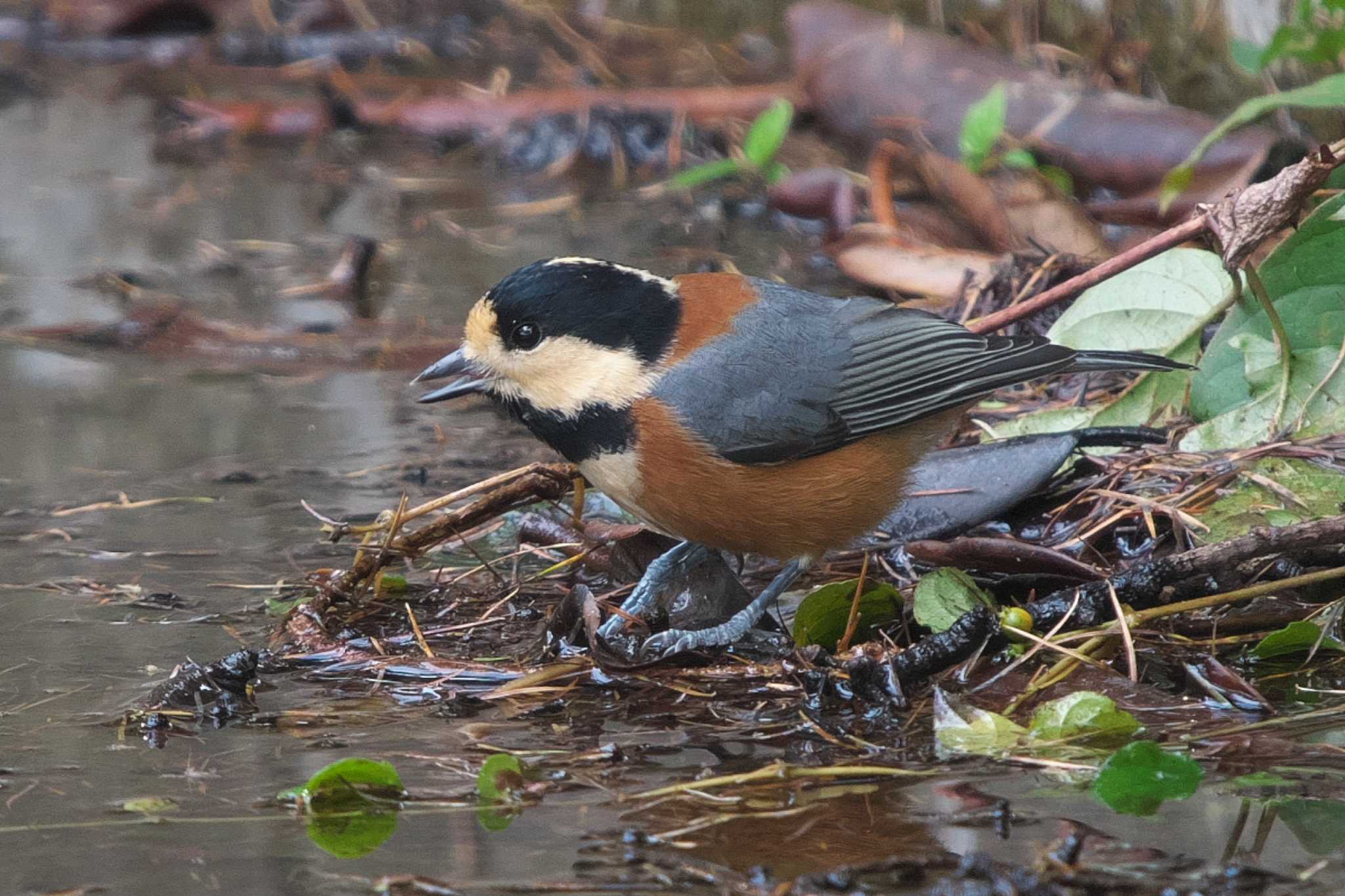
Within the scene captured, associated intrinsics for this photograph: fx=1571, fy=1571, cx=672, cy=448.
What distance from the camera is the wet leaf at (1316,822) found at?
216cm

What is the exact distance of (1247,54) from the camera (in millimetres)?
5410

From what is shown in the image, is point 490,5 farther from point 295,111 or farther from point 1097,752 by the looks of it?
point 1097,752

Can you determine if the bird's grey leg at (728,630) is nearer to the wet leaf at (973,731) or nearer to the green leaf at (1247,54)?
the wet leaf at (973,731)

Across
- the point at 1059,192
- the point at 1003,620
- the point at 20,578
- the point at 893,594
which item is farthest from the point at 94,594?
the point at 1059,192

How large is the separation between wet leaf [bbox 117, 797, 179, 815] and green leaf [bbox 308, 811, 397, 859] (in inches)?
9.3

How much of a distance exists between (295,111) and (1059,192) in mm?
4576

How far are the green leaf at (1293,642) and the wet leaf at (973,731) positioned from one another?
1.85ft

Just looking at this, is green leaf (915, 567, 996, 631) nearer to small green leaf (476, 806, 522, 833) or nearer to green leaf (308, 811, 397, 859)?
small green leaf (476, 806, 522, 833)

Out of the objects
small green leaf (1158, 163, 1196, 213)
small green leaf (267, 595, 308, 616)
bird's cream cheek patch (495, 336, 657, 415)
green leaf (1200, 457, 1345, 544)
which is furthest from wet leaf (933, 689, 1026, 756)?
small green leaf (1158, 163, 1196, 213)

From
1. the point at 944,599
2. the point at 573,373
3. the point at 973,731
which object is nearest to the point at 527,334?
the point at 573,373

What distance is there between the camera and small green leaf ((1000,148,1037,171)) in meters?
5.99

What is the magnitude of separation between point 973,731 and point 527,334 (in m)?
1.33

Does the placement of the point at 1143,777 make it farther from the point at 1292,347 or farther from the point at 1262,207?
the point at 1292,347

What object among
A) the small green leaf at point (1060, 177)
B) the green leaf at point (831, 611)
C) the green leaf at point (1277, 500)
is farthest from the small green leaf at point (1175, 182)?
the green leaf at point (831, 611)
